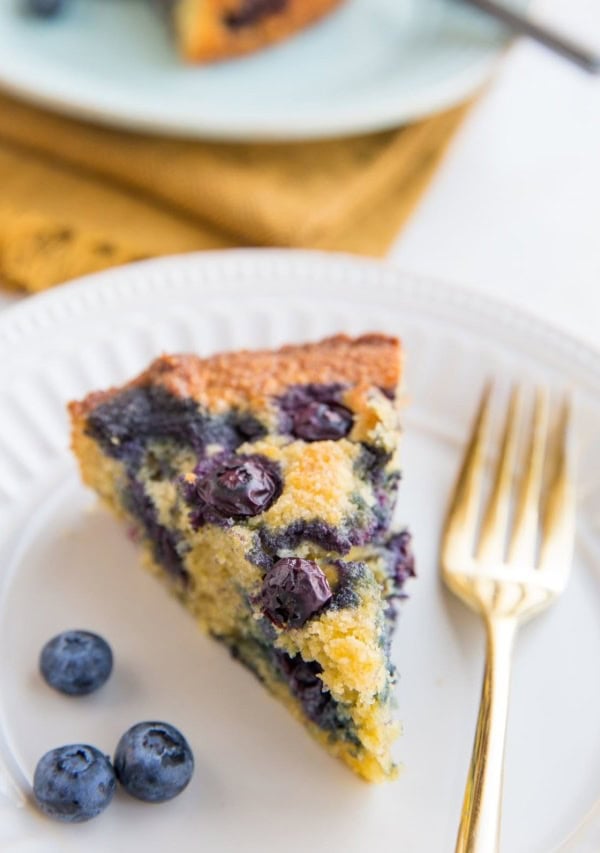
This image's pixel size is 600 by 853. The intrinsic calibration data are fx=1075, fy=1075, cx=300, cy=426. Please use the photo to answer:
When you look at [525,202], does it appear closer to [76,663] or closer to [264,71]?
[264,71]

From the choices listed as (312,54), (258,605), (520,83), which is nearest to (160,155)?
(312,54)

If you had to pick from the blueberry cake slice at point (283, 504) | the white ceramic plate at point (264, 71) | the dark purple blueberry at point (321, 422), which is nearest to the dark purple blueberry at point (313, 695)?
the blueberry cake slice at point (283, 504)

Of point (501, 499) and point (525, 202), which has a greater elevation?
point (525, 202)

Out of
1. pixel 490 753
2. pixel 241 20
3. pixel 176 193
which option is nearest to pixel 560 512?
pixel 490 753

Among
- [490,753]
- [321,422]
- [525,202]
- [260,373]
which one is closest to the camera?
[490,753]

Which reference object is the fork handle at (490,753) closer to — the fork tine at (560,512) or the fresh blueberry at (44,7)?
the fork tine at (560,512)

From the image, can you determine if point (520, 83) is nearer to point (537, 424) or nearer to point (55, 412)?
point (537, 424)

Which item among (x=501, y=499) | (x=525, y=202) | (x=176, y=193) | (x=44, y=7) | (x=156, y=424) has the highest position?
(x=44, y=7)
